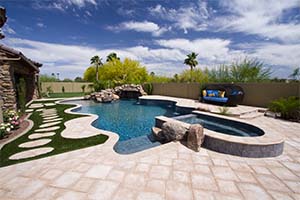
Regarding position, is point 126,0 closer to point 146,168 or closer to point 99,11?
→ point 99,11

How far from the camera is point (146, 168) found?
273 centimetres

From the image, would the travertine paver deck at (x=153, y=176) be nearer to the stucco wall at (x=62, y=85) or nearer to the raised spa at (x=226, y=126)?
the raised spa at (x=226, y=126)

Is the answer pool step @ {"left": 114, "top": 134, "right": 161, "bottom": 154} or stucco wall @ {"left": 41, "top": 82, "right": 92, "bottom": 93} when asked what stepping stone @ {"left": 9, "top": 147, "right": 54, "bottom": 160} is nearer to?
pool step @ {"left": 114, "top": 134, "right": 161, "bottom": 154}

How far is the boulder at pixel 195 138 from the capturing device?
141 inches

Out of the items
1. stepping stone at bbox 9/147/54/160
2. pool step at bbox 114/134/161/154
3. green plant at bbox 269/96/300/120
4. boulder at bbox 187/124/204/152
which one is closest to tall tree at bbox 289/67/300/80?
green plant at bbox 269/96/300/120

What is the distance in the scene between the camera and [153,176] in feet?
8.21

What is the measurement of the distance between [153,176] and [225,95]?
8.31 meters

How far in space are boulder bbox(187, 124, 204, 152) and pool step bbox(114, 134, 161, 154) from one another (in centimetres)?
115

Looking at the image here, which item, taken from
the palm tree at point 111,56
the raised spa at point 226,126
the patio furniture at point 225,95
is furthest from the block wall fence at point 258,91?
the palm tree at point 111,56

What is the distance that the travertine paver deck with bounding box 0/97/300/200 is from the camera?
6.89ft

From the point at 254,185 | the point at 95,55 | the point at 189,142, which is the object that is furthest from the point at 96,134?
the point at 95,55

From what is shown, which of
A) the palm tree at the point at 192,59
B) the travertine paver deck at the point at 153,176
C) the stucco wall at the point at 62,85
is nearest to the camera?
the travertine paver deck at the point at 153,176

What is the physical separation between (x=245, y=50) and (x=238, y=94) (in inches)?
231

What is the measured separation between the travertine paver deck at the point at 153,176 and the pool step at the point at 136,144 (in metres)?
0.73
